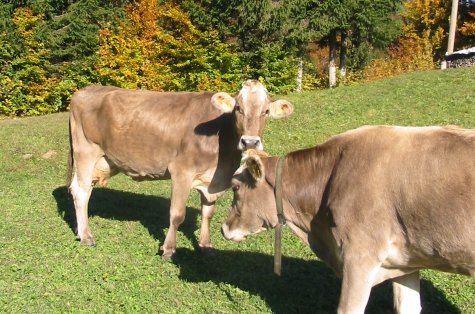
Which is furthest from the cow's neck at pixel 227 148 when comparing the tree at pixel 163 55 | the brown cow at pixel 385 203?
the tree at pixel 163 55

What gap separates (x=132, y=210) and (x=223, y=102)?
4079 millimetres

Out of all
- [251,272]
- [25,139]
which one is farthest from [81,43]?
[251,272]

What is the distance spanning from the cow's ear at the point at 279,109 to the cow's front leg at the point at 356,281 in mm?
3129

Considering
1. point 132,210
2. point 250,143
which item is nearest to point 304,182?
point 250,143

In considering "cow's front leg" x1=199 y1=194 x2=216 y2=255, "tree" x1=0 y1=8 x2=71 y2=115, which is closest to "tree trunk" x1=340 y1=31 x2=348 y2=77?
"tree" x1=0 y1=8 x2=71 y2=115

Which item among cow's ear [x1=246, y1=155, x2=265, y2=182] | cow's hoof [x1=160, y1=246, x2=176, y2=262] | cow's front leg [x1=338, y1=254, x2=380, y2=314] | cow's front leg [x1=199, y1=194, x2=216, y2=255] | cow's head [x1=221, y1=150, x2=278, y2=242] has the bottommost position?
cow's hoof [x1=160, y1=246, x2=176, y2=262]

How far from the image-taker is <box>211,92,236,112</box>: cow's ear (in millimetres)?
7227

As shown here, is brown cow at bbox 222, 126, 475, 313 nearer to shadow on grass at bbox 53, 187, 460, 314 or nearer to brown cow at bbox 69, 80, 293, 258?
shadow on grass at bbox 53, 187, 460, 314

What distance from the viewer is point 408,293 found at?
5.07 m

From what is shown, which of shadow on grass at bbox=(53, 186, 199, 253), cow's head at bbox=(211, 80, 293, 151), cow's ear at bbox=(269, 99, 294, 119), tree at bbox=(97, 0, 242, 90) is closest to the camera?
cow's head at bbox=(211, 80, 293, 151)

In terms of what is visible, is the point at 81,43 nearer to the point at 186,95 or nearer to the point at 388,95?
the point at 388,95

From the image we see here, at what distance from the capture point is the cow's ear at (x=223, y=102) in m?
7.23

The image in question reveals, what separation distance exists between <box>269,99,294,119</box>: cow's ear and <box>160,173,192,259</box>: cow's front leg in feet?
4.97

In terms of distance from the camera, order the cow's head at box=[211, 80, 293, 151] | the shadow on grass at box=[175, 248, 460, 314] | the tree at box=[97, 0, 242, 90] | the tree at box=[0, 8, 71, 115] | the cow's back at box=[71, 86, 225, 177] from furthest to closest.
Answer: the tree at box=[97, 0, 242, 90] < the tree at box=[0, 8, 71, 115] < the cow's back at box=[71, 86, 225, 177] < the cow's head at box=[211, 80, 293, 151] < the shadow on grass at box=[175, 248, 460, 314]
